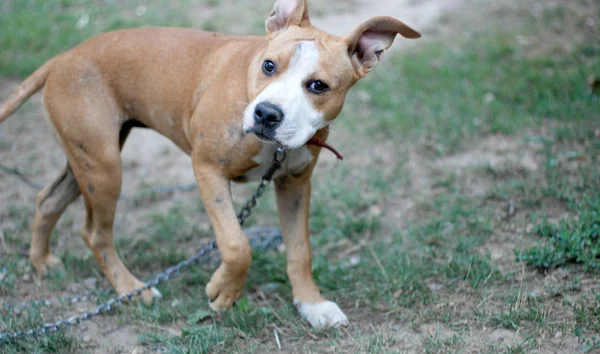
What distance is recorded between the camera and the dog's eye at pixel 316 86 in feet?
12.1

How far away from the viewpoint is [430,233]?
5.23 metres

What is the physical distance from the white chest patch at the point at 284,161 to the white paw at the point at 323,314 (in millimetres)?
881

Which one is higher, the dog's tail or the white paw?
the dog's tail

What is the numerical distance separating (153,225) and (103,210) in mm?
1110

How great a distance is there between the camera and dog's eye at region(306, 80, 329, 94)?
3695 millimetres

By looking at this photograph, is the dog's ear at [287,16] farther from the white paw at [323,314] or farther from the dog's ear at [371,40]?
the white paw at [323,314]

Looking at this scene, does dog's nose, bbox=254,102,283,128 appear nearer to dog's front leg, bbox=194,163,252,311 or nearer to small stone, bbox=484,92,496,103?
dog's front leg, bbox=194,163,252,311

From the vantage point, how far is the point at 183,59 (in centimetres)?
454

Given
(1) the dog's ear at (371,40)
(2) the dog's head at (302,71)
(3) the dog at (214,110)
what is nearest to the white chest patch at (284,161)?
(3) the dog at (214,110)

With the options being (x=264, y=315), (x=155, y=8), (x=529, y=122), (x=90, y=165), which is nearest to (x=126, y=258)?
(x=90, y=165)

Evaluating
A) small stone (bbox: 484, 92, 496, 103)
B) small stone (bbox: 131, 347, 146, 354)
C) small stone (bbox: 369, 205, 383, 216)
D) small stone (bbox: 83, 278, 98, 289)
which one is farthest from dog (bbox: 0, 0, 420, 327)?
small stone (bbox: 484, 92, 496, 103)

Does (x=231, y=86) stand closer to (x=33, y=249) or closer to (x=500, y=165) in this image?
(x=33, y=249)

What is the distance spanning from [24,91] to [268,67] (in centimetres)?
187

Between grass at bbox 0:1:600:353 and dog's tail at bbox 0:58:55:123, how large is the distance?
1203 millimetres
